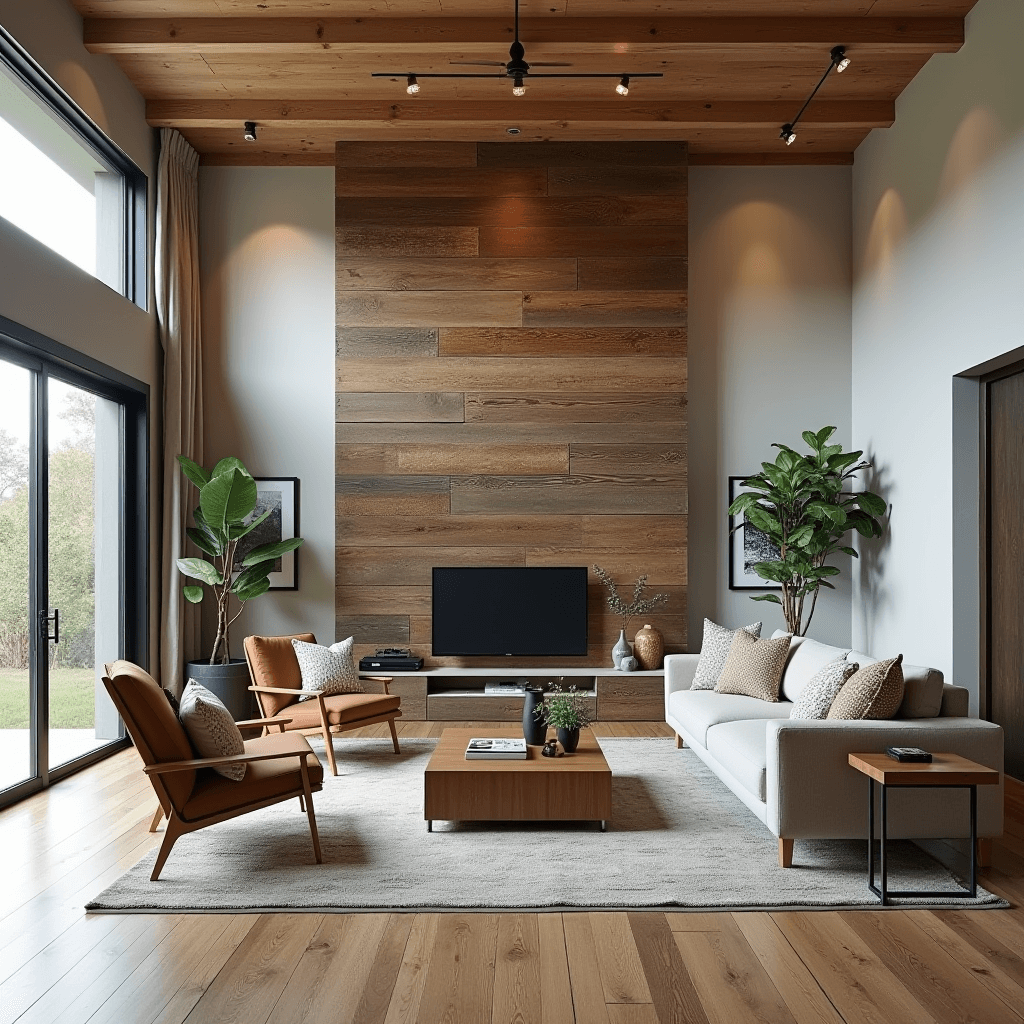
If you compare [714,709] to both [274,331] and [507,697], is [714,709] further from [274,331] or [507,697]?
[274,331]

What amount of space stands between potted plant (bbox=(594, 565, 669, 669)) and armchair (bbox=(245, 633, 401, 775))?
2028 mm

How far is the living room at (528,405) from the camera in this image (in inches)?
153

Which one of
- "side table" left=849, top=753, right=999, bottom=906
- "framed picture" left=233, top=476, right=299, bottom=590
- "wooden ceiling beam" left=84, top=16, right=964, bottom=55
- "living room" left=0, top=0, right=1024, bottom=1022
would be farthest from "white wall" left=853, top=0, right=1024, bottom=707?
"framed picture" left=233, top=476, right=299, bottom=590

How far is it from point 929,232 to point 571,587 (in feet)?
11.4

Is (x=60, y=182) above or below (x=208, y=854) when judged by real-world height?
above

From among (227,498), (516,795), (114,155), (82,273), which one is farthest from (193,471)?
(516,795)

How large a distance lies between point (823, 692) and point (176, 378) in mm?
5040

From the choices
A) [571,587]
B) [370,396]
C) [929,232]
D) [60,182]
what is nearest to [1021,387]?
[929,232]

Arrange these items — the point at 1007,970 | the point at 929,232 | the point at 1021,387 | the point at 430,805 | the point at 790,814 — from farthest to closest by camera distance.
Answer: the point at 929,232, the point at 1021,387, the point at 430,805, the point at 790,814, the point at 1007,970

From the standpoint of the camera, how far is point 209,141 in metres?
7.64

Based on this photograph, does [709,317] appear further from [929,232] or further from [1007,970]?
[1007,970]

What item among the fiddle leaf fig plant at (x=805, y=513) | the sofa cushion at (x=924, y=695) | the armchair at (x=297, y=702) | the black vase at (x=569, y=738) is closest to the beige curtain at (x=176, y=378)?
the armchair at (x=297, y=702)

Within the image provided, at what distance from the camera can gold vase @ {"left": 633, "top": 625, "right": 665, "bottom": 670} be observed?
753 centimetres

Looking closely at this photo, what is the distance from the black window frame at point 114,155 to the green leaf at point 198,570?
5.90ft
